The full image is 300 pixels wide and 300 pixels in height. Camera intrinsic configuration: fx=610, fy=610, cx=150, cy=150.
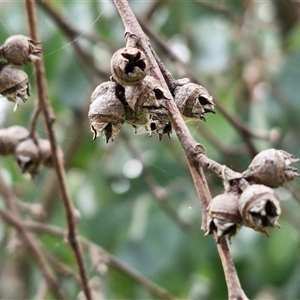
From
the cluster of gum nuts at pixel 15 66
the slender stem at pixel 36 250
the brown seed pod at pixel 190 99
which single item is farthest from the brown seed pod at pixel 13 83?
the slender stem at pixel 36 250

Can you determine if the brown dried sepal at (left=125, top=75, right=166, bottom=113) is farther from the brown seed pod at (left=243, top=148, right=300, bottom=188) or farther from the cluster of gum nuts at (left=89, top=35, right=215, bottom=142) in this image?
the brown seed pod at (left=243, top=148, right=300, bottom=188)

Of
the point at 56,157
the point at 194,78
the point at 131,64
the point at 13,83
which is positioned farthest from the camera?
the point at 194,78

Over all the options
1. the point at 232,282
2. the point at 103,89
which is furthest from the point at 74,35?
the point at 232,282

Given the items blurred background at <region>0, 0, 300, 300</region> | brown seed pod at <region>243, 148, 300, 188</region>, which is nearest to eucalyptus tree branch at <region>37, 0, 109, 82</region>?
blurred background at <region>0, 0, 300, 300</region>

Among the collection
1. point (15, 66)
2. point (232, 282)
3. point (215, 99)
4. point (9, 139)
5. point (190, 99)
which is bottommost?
point (232, 282)

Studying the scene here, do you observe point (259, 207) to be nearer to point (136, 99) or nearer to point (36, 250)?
point (136, 99)

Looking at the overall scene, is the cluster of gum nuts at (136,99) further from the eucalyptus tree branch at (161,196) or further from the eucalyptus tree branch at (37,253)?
the eucalyptus tree branch at (161,196)

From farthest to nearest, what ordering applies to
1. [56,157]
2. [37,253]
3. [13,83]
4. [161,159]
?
[161,159], [37,253], [56,157], [13,83]
